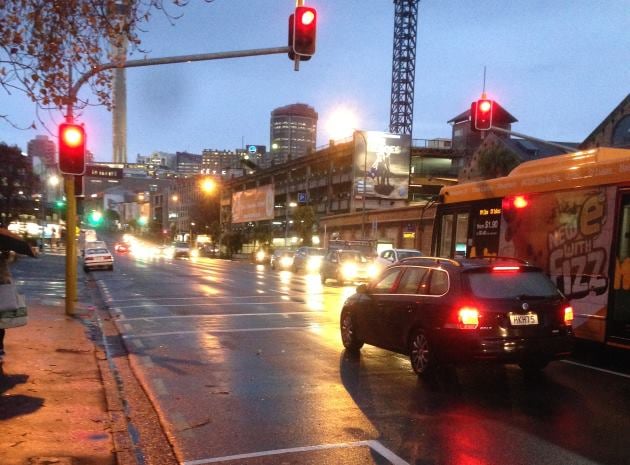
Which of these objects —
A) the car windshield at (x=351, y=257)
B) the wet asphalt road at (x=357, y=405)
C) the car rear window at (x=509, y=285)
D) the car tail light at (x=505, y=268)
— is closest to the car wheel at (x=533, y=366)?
the wet asphalt road at (x=357, y=405)

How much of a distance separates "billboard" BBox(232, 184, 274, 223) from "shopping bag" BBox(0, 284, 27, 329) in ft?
197

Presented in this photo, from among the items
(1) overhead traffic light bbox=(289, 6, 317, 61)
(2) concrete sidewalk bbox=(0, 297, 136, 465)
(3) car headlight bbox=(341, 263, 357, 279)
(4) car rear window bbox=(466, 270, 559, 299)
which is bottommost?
(2) concrete sidewalk bbox=(0, 297, 136, 465)

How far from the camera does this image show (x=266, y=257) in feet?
206

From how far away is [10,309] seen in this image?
8.16 m

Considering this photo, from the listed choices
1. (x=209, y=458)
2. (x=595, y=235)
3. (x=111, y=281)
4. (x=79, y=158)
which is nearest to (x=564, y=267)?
(x=595, y=235)

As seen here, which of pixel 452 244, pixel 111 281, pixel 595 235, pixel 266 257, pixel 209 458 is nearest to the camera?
pixel 209 458

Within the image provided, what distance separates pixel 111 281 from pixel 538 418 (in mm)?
24986

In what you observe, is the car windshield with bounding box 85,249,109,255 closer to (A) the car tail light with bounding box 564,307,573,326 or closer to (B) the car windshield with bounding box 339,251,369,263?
(B) the car windshield with bounding box 339,251,369,263

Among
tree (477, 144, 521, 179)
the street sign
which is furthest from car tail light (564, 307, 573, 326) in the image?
tree (477, 144, 521, 179)

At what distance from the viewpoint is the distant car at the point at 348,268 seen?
27.2 m

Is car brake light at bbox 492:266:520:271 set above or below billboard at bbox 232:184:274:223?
below

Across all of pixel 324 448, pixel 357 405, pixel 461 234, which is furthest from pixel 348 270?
pixel 324 448

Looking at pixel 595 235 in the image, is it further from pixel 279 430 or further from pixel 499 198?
pixel 279 430

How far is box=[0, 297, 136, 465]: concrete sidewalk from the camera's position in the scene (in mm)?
5293
